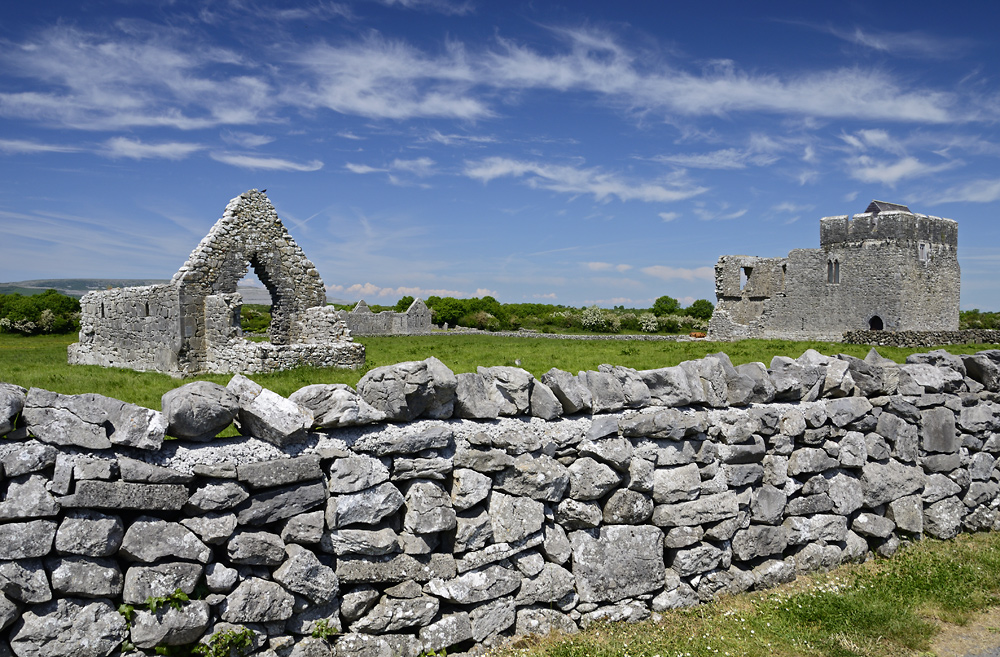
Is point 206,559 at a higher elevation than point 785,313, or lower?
lower

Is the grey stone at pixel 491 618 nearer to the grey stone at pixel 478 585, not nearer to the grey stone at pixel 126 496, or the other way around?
the grey stone at pixel 478 585

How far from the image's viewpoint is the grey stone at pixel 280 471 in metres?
4.36

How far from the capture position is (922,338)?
24859 mm

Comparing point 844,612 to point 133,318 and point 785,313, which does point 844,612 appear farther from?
point 785,313

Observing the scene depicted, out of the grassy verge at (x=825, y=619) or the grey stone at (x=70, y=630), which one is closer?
the grey stone at (x=70, y=630)

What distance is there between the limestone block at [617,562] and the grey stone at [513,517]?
1.75ft

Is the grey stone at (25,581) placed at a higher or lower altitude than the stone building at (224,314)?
lower

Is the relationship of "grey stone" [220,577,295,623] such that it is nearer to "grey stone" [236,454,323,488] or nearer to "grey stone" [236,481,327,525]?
"grey stone" [236,481,327,525]

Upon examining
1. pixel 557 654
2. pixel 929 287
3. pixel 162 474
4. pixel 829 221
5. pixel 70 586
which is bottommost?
pixel 557 654

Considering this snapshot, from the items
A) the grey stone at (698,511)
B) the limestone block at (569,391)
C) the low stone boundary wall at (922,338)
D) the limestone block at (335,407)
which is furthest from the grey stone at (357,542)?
the low stone boundary wall at (922,338)

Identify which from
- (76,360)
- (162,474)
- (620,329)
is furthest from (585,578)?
(620,329)

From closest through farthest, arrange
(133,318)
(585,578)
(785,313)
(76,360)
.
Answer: (585,578)
(133,318)
(76,360)
(785,313)

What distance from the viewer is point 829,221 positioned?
1478 inches

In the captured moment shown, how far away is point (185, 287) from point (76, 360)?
5904mm
